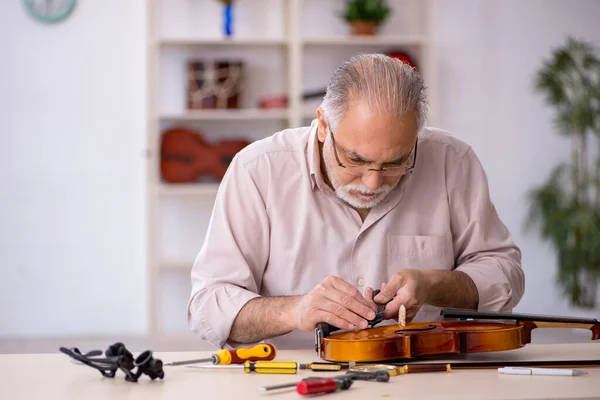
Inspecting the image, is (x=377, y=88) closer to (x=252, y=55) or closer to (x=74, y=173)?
(x=252, y=55)

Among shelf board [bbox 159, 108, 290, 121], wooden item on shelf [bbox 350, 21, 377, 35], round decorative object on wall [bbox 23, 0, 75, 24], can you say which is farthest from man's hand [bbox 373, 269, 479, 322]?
round decorative object on wall [bbox 23, 0, 75, 24]

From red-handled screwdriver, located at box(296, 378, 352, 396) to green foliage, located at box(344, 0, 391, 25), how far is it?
412 cm

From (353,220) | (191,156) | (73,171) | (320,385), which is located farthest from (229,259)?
(73,171)

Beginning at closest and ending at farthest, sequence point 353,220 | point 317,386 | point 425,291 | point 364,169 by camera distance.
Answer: point 317,386
point 425,291
point 364,169
point 353,220

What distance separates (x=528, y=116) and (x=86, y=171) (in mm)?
2858

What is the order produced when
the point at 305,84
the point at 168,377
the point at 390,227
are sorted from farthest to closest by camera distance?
the point at 305,84, the point at 390,227, the point at 168,377

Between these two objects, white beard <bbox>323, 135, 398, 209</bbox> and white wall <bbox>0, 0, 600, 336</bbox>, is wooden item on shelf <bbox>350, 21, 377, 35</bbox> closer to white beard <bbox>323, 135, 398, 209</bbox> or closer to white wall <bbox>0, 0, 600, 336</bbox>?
white wall <bbox>0, 0, 600, 336</bbox>

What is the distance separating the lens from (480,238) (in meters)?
2.18

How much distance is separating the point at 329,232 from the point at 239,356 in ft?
2.11

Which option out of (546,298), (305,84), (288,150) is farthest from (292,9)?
(288,150)

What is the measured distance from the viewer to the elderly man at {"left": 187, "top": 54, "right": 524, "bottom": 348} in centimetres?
190

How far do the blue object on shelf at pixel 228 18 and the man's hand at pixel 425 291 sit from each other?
11.4 ft

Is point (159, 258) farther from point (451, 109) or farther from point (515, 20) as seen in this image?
point (515, 20)

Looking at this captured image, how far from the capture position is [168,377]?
1443 millimetres
